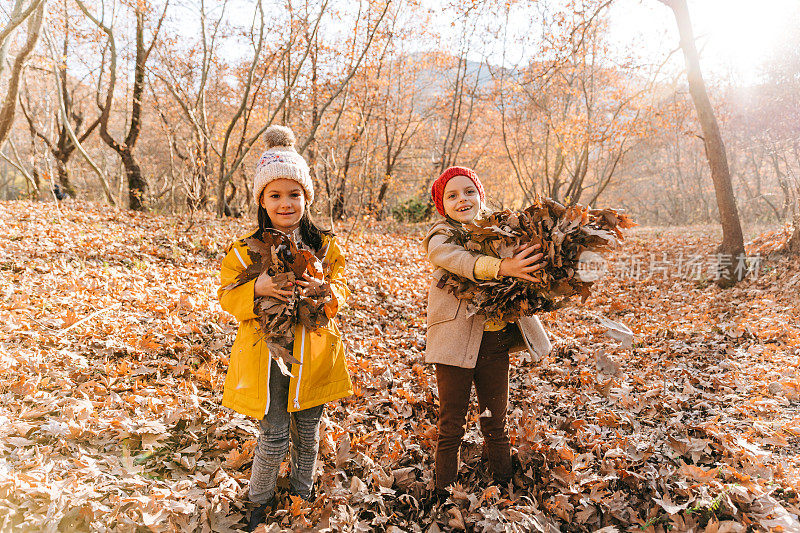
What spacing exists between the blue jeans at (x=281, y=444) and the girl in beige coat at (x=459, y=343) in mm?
812

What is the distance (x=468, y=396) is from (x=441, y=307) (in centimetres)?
59

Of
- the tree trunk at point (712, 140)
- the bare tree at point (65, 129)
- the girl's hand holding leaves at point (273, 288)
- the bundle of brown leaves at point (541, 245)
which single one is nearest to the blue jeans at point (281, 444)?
the girl's hand holding leaves at point (273, 288)

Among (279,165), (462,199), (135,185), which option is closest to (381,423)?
(462,199)

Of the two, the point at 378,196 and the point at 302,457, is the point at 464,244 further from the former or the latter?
the point at 378,196

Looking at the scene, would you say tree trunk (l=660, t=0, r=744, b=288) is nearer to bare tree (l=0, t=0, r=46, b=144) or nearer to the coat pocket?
the coat pocket

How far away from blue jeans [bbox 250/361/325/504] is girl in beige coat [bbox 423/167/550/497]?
2.66 feet

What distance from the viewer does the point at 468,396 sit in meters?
2.60

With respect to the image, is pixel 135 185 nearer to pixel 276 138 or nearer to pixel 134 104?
pixel 134 104

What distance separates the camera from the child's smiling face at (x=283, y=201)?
230 cm

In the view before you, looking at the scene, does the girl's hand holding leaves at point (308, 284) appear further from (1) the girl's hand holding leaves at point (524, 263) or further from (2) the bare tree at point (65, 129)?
(2) the bare tree at point (65, 129)

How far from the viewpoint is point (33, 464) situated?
8.21 feet

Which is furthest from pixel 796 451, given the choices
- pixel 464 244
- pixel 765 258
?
pixel 765 258

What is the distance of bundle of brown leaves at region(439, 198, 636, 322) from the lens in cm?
215

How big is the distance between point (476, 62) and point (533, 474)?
49.9ft
